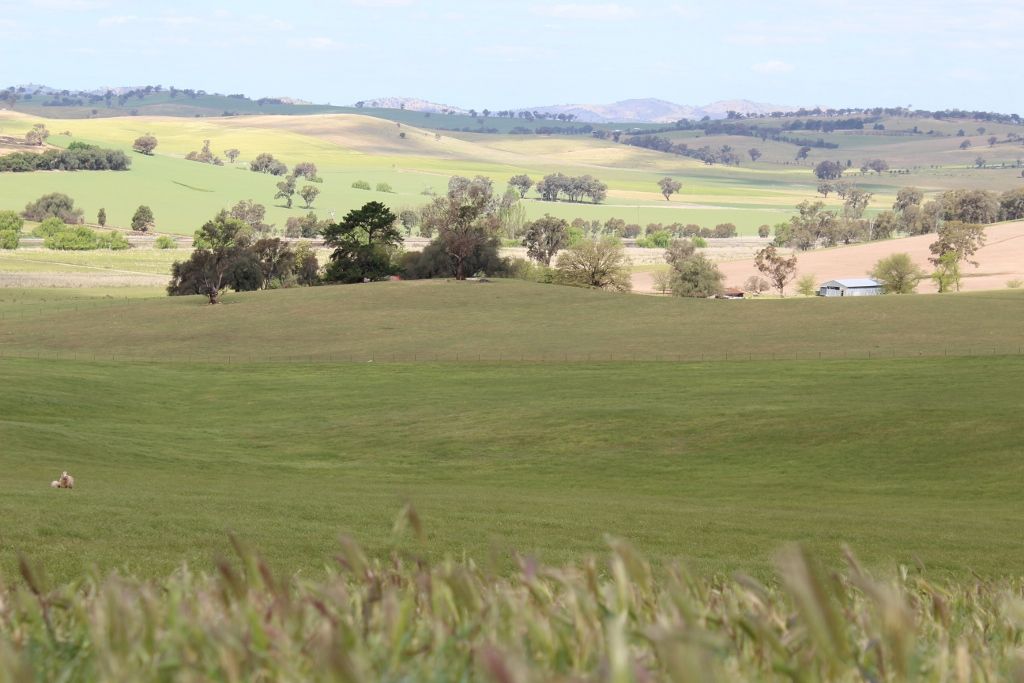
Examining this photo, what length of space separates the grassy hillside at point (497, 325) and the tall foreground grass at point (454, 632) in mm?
77741

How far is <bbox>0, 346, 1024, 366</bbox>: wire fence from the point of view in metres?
78.8

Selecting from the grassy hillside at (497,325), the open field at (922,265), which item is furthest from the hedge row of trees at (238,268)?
the open field at (922,265)

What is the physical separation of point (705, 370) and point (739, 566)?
5117 centimetres

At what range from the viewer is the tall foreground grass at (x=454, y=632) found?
119 inches

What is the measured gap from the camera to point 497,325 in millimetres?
102375

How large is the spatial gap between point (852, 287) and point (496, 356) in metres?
88.4

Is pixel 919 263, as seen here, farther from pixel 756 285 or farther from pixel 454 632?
pixel 454 632

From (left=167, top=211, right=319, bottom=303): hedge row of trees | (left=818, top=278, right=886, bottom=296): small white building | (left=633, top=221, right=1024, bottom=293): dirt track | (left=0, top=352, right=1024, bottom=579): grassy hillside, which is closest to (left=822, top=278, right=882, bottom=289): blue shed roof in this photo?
(left=818, top=278, right=886, bottom=296): small white building

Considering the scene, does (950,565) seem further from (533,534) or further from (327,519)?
(327,519)

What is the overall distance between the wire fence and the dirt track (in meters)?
84.0

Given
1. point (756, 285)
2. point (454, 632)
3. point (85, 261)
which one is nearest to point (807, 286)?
point (756, 285)

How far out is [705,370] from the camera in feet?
238

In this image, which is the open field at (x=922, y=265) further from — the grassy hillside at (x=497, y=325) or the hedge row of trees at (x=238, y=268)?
the hedge row of trees at (x=238, y=268)

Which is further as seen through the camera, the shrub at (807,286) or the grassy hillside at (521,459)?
the shrub at (807,286)
